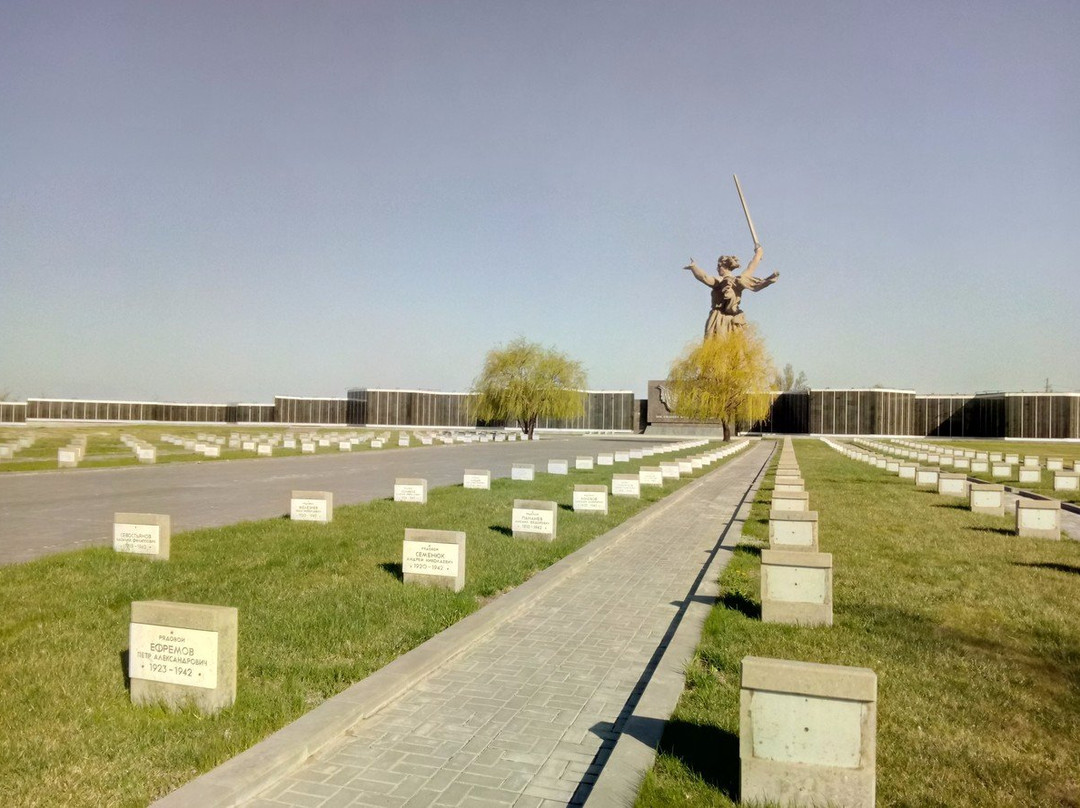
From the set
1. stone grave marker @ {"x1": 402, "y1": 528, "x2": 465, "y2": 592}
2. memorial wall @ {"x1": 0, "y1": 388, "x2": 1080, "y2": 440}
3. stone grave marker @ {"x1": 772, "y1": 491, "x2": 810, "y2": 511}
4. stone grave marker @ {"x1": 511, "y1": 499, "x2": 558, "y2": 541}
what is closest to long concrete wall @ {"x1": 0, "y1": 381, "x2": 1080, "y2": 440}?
memorial wall @ {"x1": 0, "y1": 388, "x2": 1080, "y2": 440}

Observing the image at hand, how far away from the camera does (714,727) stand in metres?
4.75

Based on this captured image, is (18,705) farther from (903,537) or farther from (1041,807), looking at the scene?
(903,537)

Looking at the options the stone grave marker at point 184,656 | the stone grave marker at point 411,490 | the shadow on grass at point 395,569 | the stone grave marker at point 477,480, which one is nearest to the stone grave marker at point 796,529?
the shadow on grass at point 395,569

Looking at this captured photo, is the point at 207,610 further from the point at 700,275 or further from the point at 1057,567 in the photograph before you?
the point at 700,275

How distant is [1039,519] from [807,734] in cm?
1175

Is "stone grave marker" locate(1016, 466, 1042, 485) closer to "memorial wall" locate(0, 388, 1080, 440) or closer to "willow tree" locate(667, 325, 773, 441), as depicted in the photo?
"willow tree" locate(667, 325, 773, 441)

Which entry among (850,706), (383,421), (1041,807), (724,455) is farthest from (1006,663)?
(383,421)

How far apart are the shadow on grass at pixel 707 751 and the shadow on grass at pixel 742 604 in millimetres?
2942

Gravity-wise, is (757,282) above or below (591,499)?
above

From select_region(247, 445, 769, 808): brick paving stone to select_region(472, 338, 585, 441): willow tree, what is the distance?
5923cm

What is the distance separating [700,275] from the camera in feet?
234

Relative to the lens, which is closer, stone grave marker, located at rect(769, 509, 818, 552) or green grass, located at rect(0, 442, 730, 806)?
green grass, located at rect(0, 442, 730, 806)

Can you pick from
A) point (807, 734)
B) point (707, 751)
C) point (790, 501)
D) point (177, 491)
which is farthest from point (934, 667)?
point (177, 491)

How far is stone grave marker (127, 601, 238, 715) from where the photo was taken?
495cm
